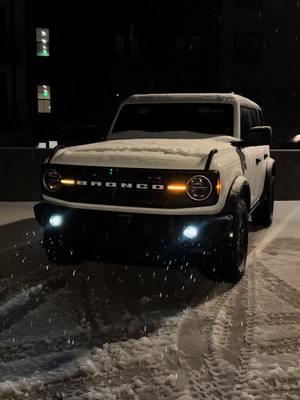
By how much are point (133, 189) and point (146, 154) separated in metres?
0.36

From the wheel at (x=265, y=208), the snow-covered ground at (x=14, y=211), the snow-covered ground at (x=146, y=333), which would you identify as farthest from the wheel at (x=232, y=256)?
the snow-covered ground at (x=14, y=211)

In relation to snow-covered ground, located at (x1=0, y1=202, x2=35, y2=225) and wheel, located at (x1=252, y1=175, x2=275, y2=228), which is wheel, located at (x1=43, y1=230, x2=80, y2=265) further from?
wheel, located at (x1=252, y1=175, x2=275, y2=228)

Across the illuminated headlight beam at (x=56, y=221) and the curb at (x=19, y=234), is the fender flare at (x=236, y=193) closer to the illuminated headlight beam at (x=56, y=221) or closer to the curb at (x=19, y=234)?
the illuminated headlight beam at (x=56, y=221)

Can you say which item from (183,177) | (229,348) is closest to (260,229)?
(183,177)

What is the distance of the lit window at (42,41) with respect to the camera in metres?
24.3

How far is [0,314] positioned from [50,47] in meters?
22.2

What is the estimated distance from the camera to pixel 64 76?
24203 mm

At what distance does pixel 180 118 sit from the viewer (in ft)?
19.3

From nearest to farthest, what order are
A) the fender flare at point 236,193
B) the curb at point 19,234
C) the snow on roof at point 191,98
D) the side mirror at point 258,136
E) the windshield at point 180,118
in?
the fender flare at point 236,193
the side mirror at point 258,136
the windshield at point 180,118
the snow on roof at point 191,98
the curb at point 19,234

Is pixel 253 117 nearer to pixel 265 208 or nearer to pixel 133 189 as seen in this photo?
pixel 265 208

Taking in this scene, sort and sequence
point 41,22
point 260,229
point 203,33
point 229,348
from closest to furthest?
point 229,348
point 260,229
point 41,22
point 203,33

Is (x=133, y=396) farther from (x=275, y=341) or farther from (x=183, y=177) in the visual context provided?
(x=183, y=177)

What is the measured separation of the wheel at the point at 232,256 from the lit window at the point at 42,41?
852 inches

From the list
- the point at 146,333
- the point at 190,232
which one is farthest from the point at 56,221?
the point at 146,333
